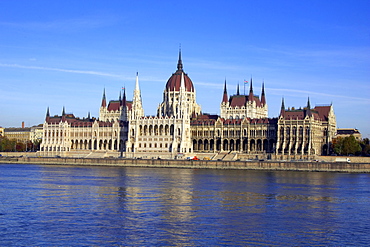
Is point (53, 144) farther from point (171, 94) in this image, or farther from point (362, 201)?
point (362, 201)

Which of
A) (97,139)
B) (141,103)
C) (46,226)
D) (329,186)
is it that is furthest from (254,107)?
(46,226)

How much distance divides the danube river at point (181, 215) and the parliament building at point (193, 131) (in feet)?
211

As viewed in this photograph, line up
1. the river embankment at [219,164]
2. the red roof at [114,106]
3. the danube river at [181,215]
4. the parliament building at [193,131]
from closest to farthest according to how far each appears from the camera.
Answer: the danube river at [181,215] → the river embankment at [219,164] → the parliament building at [193,131] → the red roof at [114,106]

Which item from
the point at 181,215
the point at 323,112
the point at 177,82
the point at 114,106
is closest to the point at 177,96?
the point at 177,82

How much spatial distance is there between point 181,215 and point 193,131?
10572cm

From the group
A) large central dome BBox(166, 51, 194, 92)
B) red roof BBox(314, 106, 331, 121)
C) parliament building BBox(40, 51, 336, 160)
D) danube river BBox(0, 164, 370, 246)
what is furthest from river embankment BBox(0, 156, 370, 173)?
large central dome BBox(166, 51, 194, 92)

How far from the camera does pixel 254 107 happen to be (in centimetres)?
16475

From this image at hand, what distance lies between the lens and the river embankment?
110m

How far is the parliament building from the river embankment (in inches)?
669

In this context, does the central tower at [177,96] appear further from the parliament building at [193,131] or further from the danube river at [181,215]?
the danube river at [181,215]

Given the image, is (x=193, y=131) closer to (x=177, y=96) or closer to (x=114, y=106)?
(x=177, y=96)

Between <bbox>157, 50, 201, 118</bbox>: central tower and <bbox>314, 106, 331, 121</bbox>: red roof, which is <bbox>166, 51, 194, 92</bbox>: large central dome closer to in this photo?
<bbox>157, 50, 201, 118</bbox>: central tower

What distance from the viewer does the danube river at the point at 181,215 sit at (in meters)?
39.2

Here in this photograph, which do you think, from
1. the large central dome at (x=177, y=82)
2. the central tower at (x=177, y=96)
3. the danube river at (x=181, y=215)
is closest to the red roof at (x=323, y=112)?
the central tower at (x=177, y=96)
